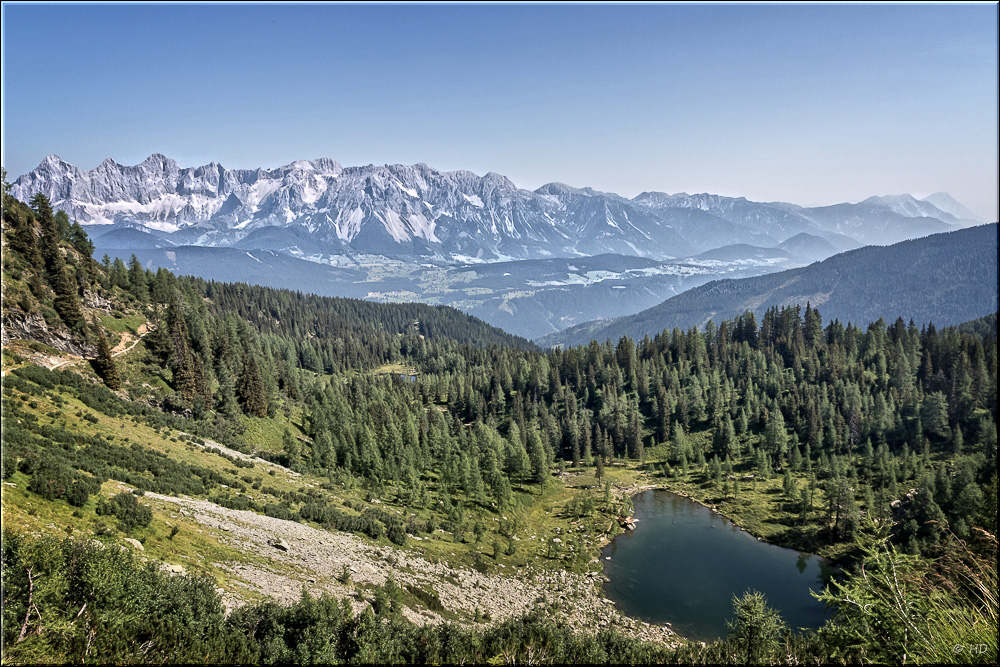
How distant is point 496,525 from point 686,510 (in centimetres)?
3973

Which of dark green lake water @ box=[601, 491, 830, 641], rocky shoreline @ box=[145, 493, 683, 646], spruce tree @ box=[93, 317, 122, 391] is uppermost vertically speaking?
spruce tree @ box=[93, 317, 122, 391]

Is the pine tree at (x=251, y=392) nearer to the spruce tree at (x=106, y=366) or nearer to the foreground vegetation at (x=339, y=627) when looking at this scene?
the spruce tree at (x=106, y=366)

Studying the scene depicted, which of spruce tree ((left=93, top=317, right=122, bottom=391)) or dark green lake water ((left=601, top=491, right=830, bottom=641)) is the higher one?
spruce tree ((left=93, top=317, right=122, bottom=391))

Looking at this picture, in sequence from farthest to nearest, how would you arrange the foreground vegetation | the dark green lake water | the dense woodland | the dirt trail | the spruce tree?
the spruce tree → the dirt trail → the dark green lake water → the dense woodland → the foreground vegetation

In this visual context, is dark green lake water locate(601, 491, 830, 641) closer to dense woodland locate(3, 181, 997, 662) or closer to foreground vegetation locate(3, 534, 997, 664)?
dense woodland locate(3, 181, 997, 662)

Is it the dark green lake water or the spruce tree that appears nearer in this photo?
the dark green lake water

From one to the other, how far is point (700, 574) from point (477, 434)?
53.2 m

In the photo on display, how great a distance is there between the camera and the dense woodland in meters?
21.9

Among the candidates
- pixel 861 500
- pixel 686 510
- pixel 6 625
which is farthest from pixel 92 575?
pixel 861 500

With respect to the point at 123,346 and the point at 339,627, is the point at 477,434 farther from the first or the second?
the point at 339,627

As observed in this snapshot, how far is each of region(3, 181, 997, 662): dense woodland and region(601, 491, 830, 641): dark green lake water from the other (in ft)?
28.6

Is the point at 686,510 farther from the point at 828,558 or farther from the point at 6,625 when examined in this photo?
the point at 6,625

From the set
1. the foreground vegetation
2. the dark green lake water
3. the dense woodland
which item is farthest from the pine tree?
the foreground vegetation

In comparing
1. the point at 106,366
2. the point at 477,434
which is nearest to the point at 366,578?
the point at 106,366
